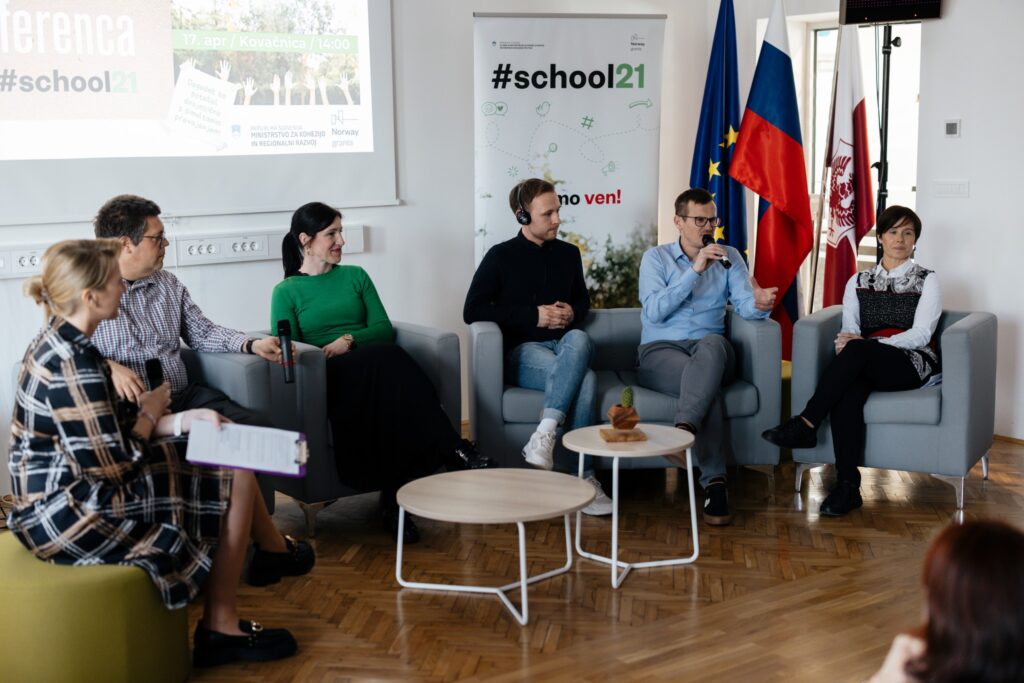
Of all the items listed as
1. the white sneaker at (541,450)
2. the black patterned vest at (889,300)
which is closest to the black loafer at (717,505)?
the white sneaker at (541,450)

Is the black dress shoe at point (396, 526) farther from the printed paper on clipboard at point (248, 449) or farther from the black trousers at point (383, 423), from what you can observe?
the printed paper on clipboard at point (248, 449)

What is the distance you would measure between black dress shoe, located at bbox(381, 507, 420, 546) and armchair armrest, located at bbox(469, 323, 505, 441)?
487 mm

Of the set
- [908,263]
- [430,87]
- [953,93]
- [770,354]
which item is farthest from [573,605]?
[953,93]

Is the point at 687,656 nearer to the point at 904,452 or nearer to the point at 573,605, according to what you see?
the point at 573,605

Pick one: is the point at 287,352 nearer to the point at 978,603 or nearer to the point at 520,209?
the point at 520,209

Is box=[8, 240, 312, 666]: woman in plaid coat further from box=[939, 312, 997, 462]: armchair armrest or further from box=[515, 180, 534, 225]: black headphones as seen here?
box=[939, 312, 997, 462]: armchair armrest

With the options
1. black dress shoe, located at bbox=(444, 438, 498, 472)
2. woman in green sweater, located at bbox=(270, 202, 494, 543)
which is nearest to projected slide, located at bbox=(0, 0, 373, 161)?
woman in green sweater, located at bbox=(270, 202, 494, 543)

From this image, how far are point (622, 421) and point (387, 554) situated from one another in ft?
3.23

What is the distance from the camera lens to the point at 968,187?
5434mm

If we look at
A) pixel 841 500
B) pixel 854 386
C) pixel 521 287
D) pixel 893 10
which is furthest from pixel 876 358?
pixel 893 10

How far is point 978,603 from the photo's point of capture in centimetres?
140

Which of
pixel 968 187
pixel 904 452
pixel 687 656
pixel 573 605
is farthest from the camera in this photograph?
pixel 968 187

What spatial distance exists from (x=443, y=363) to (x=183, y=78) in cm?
176

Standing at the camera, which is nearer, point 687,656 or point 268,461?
point 268,461
